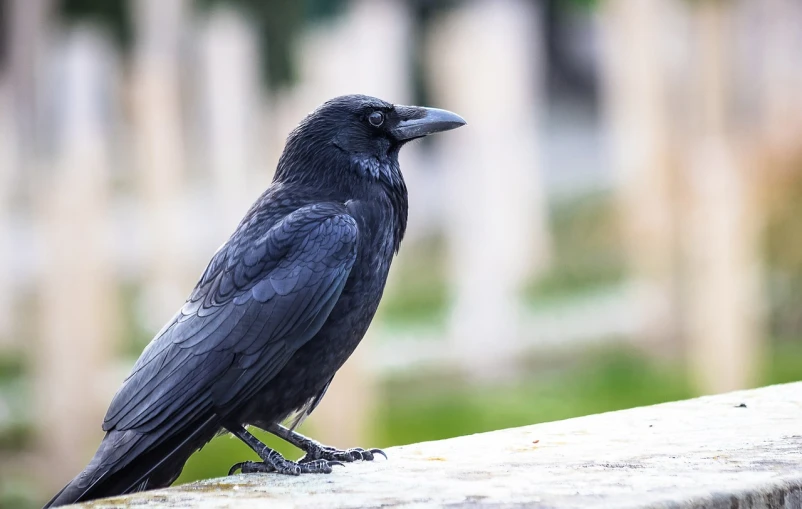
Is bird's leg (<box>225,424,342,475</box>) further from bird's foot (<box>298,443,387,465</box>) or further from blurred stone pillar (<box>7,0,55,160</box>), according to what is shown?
blurred stone pillar (<box>7,0,55,160</box>)

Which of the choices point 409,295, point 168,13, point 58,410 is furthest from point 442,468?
point 409,295

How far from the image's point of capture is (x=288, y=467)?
311 centimetres

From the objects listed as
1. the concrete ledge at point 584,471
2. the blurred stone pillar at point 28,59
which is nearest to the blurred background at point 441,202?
the blurred stone pillar at point 28,59

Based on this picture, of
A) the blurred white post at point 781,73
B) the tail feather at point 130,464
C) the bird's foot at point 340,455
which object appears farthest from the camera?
the blurred white post at point 781,73

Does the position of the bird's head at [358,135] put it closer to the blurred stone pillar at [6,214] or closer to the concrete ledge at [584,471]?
the concrete ledge at [584,471]

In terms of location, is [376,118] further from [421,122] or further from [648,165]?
[648,165]

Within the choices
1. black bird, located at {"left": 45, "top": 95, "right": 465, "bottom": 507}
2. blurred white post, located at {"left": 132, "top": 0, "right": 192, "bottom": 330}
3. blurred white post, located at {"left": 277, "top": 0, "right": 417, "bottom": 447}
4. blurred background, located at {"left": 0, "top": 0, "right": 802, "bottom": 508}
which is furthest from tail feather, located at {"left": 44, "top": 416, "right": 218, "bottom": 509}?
blurred white post, located at {"left": 132, "top": 0, "right": 192, "bottom": 330}

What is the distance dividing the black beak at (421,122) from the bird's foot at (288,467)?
3.74 ft

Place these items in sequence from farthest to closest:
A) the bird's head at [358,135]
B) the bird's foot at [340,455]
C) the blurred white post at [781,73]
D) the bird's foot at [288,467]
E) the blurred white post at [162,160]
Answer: the blurred white post at [781,73]
the blurred white post at [162,160]
the bird's head at [358,135]
the bird's foot at [340,455]
the bird's foot at [288,467]

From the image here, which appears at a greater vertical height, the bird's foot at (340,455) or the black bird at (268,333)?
the black bird at (268,333)

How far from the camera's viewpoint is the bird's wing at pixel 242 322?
122 inches

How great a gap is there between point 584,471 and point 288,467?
2.75 ft

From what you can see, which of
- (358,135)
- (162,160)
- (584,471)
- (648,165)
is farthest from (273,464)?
(648,165)

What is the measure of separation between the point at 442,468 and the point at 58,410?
8.86m
